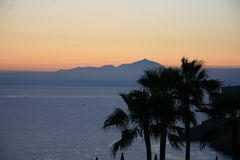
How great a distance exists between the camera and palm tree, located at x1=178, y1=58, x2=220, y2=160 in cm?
2089

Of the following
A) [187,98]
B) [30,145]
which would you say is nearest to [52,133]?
[30,145]

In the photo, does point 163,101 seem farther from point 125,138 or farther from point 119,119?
point 125,138

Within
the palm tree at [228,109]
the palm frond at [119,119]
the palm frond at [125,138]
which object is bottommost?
the palm frond at [125,138]

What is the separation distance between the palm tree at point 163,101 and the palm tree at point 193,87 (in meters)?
0.89

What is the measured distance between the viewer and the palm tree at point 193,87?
20891 millimetres

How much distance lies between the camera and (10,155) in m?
55.5

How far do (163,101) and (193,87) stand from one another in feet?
10.4

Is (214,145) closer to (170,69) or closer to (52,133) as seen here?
(52,133)

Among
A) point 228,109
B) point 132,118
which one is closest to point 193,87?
point 228,109

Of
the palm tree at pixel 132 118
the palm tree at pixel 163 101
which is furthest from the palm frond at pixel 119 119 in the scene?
the palm tree at pixel 163 101

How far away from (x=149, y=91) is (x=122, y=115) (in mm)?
1755

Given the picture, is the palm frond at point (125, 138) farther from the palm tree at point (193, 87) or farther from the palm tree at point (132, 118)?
the palm tree at point (193, 87)

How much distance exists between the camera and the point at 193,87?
21.2 metres

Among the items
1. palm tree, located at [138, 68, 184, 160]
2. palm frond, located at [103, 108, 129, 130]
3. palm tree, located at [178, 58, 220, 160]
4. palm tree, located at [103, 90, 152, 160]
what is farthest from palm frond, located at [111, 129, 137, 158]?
palm tree, located at [178, 58, 220, 160]
